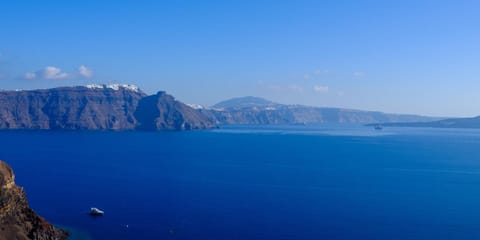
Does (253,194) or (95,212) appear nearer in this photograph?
(95,212)

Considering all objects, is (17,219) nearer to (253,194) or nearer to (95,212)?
(95,212)

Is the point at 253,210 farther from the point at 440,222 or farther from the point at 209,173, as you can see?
the point at 209,173

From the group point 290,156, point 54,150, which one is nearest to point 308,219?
point 290,156

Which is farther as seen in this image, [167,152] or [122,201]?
[167,152]

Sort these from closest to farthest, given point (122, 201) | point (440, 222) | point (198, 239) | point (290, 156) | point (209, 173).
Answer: point (198, 239), point (440, 222), point (122, 201), point (209, 173), point (290, 156)

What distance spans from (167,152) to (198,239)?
98554 mm

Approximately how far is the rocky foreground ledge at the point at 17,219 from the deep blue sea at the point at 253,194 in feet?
14.3

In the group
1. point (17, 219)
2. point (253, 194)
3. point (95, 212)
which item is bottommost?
point (95, 212)

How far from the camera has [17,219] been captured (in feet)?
163

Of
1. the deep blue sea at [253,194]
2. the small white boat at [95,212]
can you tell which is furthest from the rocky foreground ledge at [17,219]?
the small white boat at [95,212]

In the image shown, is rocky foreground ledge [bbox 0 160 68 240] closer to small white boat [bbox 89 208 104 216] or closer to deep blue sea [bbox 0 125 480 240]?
deep blue sea [bbox 0 125 480 240]

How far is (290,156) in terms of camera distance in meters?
141

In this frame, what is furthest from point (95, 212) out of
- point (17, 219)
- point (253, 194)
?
point (253, 194)

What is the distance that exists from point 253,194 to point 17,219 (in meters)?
38.1
